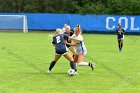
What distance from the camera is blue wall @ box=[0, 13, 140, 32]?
52969mm

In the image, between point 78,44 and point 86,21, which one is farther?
point 86,21

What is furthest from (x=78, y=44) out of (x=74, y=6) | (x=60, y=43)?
(x=74, y=6)

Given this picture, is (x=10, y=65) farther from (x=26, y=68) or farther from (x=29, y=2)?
(x=29, y=2)

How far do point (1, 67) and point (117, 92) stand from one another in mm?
7502

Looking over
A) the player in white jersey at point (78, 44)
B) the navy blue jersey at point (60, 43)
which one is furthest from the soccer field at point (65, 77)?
the navy blue jersey at point (60, 43)

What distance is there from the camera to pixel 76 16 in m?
54.8

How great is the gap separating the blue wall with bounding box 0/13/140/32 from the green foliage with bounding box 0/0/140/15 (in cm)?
438

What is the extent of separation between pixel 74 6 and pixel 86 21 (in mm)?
7156

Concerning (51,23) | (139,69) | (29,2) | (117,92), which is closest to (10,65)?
(139,69)

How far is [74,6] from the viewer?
60.7 metres

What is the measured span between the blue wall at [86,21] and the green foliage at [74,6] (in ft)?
14.4

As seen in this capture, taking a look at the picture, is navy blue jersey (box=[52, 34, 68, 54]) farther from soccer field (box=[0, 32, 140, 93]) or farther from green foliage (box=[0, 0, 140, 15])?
green foliage (box=[0, 0, 140, 15])

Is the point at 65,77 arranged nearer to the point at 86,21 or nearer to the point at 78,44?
the point at 78,44

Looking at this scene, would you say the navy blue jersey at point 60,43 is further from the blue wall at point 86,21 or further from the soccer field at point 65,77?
Result: the blue wall at point 86,21
